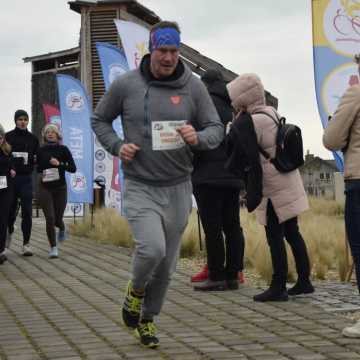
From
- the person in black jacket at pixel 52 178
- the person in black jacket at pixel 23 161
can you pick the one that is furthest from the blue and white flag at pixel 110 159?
the person in black jacket at pixel 23 161

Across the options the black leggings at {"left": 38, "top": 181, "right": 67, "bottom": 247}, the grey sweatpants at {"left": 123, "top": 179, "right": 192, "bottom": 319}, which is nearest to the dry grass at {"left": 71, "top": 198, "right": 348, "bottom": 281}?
the black leggings at {"left": 38, "top": 181, "right": 67, "bottom": 247}

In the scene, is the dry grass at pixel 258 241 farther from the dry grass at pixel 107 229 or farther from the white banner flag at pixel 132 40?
the white banner flag at pixel 132 40

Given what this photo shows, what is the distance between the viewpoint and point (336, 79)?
802cm

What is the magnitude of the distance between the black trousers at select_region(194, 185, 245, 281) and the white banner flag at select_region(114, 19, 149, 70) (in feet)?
20.0

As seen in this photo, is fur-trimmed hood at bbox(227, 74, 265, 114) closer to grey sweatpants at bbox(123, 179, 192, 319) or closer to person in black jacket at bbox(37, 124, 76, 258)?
grey sweatpants at bbox(123, 179, 192, 319)

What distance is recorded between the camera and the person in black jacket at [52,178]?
37.0 feet

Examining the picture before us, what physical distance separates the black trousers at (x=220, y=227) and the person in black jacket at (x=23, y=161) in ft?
14.7

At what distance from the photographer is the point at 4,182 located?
34.4 ft

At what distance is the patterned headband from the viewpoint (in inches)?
195

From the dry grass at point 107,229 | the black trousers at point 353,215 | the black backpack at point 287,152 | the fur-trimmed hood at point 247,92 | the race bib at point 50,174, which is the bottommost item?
the dry grass at point 107,229

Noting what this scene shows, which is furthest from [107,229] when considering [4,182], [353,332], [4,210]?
[353,332]

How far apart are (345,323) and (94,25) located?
32682 mm

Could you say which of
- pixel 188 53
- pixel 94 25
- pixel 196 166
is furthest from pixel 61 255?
pixel 94 25

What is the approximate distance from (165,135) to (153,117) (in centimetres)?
13
